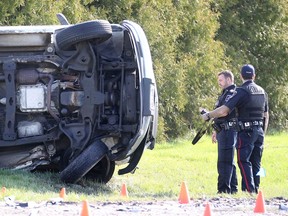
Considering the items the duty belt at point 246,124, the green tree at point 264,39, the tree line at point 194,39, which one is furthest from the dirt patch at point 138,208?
the green tree at point 264,39

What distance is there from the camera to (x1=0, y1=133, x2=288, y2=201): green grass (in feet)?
32.7

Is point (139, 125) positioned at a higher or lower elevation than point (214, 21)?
lower

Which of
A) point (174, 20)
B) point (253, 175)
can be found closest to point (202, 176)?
point (253, 175)

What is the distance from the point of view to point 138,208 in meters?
8.05

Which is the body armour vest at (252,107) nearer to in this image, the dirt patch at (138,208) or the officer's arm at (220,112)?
the officer's arm at (220,112)

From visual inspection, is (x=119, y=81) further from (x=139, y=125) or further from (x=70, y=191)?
(x=70, y=191)

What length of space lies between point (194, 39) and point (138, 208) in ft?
49.0

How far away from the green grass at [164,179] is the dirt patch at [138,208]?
0.58 m

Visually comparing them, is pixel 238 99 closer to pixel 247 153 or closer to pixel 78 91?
pixel 247 153

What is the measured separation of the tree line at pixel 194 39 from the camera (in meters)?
18.4

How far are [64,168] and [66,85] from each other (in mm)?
1036

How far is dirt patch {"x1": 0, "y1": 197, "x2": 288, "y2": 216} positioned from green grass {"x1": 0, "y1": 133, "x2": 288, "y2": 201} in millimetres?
577

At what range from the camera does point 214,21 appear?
23.4 meters

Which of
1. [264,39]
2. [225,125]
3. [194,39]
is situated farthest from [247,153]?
[264,39]
